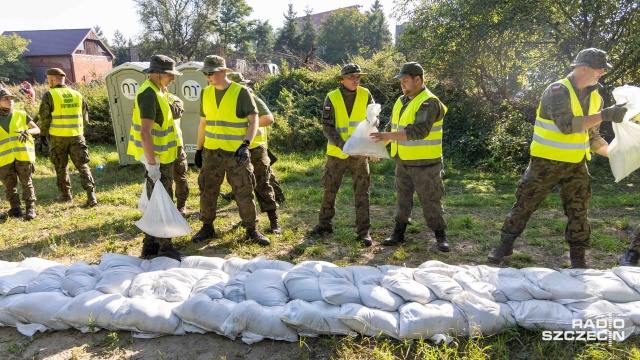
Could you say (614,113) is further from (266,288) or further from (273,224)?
(273,224)

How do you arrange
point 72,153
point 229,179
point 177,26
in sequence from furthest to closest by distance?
point 177,26 → point 72,153 → point 229,179

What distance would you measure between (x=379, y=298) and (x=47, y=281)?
2306mm

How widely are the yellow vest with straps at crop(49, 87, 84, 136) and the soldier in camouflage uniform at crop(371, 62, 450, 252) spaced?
421cm

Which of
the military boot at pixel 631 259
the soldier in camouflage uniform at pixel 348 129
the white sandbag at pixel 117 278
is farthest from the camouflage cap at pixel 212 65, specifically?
the military boot at pixel 631 259

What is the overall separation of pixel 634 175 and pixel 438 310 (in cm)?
664

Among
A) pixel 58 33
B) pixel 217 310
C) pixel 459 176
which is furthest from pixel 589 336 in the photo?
pixel 58 33

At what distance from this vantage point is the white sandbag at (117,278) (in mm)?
2957

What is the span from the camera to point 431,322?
254 cm

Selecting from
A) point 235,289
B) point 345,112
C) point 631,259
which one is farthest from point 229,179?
point 631,259

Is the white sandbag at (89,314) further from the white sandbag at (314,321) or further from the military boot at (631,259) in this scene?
the military boot at (631,259)

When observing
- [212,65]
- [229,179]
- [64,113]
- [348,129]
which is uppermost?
[212,65]

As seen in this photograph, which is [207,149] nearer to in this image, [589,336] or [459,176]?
[589,336]

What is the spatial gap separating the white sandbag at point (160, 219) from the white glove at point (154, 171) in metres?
0.12

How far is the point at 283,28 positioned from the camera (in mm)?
38000
